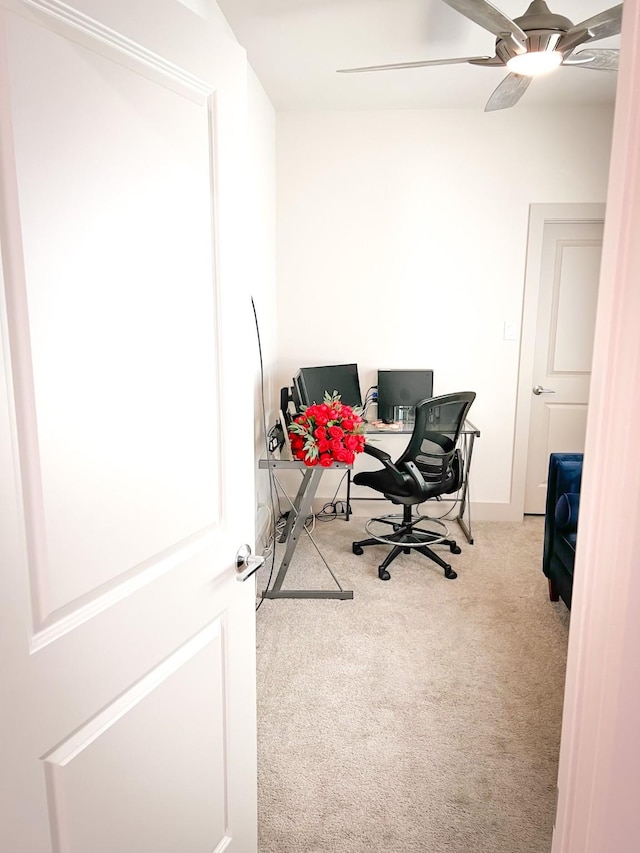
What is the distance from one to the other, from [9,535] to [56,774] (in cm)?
39

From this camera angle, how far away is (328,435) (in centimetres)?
295

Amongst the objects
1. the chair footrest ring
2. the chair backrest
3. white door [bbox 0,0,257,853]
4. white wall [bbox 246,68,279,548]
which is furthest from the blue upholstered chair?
white door [bbox 0,0,257,853]

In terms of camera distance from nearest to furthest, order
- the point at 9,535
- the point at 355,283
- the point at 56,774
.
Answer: the point at 9,535, the point at 56,774, the point at 355,283

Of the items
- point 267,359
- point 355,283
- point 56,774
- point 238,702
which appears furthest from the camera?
point 355,283

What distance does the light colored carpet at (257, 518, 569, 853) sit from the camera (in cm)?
176

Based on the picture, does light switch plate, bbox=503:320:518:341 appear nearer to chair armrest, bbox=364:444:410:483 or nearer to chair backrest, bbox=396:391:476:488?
chair backrest, bbox=396:391:476:488

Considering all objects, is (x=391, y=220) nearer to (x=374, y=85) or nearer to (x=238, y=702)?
(x=374, y=85)

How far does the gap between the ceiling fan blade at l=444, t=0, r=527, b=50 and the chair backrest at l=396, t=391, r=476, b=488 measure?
1.58 m

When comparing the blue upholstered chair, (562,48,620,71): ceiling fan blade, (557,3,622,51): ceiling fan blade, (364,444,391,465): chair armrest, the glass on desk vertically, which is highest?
(562,48,620,71): ceiling fan blade

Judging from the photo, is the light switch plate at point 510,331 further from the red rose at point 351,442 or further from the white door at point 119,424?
the white door at point 119,424

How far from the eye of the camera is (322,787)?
1.89 metres

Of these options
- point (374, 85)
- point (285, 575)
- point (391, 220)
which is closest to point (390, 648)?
point (285, 575)

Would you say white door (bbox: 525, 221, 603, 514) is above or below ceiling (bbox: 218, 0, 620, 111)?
below

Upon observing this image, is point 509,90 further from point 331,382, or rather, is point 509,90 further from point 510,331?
point 331,382
